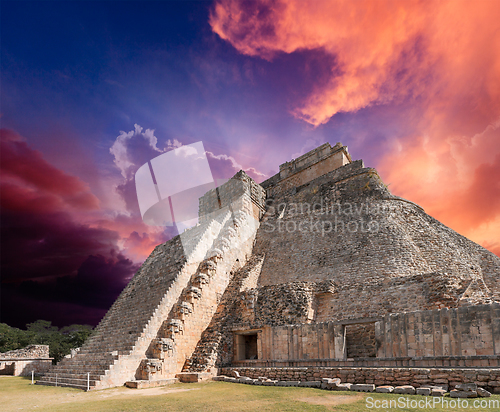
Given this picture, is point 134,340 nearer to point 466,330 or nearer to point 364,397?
point 364,397

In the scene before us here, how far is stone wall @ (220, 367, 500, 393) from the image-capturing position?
6.84 metres

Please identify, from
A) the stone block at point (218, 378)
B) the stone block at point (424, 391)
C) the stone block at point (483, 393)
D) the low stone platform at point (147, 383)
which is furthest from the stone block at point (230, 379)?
the stone block at point (483, 393)

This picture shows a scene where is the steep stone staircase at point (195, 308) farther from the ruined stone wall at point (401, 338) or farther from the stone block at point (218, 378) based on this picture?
the ruined stone wall at point (401, 338)

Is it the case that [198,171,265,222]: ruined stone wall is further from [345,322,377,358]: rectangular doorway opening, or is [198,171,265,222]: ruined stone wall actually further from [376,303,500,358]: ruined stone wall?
[376,303,500,358]: ruined stone wall

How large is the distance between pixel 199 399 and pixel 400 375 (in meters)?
4.90

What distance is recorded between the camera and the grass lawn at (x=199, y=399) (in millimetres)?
6406

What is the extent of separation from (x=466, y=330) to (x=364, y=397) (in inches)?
136

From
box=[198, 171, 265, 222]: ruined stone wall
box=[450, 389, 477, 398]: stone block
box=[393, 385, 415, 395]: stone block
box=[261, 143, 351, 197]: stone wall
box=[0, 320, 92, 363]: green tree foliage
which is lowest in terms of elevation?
box=[0, 320, 92, 363]: green tree foliage

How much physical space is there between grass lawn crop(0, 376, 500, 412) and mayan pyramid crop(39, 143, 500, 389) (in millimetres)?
1310

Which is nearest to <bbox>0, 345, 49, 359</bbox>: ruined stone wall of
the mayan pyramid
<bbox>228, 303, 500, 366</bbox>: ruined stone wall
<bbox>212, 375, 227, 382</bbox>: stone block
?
the mayan pyramid

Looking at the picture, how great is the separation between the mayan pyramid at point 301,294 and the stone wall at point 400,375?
0.94 metres

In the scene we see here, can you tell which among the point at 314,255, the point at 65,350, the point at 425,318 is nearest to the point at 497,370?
the point at 425,318

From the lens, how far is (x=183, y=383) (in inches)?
422

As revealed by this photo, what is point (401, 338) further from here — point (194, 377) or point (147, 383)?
point (147, 383)
